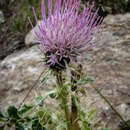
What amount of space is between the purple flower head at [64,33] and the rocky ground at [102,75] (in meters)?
0.45

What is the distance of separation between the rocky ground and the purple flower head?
0.45 meters

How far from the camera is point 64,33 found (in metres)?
1.49

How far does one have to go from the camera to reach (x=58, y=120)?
1803 millimetres

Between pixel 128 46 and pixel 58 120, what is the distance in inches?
76.4

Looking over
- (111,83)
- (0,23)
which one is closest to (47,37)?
(111,83)

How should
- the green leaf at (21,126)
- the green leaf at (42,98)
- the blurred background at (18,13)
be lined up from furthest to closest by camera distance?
the blurred background at (18,13) < the green leaf at (42,98) < the green leaf at (21,126)

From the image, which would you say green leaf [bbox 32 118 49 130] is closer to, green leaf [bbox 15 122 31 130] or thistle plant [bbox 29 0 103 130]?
green leaf [bbox 15 122 31 130]

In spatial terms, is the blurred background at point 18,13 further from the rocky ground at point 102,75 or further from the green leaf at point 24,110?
the green leaf at point 24,110

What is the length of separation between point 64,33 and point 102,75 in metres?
1.52

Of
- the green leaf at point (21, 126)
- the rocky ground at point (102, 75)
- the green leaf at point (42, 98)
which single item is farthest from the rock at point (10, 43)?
the green leaf at point (21, 126)

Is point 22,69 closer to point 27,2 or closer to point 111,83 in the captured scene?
point 111,83

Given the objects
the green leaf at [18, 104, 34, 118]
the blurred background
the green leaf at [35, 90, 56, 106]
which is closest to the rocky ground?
the green leaf at [35, 90, 56, 106]

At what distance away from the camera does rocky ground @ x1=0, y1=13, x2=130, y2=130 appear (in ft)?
7.50

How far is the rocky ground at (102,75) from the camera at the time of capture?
229 centimetres
